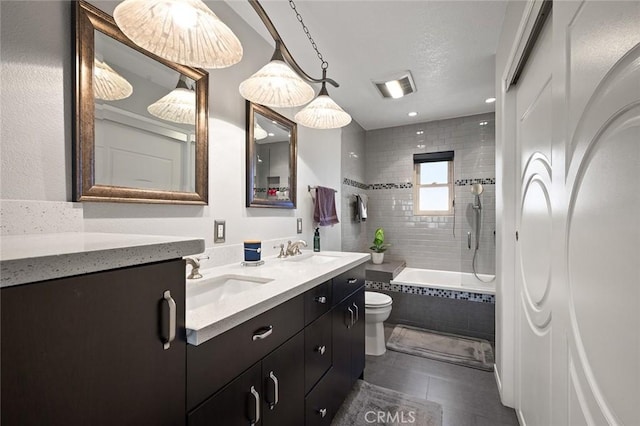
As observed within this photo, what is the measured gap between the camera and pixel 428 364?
7.46 feet

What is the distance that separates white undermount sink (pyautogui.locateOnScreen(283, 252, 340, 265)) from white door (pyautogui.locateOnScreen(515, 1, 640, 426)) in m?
1.24

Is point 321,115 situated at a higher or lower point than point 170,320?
higher

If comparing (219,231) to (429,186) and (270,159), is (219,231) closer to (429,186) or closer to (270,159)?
(270,159)

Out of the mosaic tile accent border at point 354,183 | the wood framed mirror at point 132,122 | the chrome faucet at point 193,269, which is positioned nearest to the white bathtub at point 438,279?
the mosaic tile accent border at point 354,183

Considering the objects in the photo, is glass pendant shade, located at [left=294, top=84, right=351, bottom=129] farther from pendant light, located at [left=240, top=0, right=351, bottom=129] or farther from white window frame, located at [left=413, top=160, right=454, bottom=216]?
white window frame, located at [left=413, top=160, right=454, bottom=216]

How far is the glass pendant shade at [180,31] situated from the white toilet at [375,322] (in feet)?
6.97

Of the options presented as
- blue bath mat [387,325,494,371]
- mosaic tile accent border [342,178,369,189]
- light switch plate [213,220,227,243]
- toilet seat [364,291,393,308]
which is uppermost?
mosaic tile accent border [342,178,369,189]

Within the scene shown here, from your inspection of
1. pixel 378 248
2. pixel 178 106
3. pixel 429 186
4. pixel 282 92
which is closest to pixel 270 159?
pixel 282 92

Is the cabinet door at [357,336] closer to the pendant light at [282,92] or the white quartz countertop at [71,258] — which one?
the pendant light at [282,92]

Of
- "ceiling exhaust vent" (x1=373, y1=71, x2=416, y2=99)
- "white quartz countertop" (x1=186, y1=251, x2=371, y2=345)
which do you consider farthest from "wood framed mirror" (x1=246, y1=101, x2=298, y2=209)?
"ceiling exhaust vent" (x1=373, y1=71, x2=416, y2=99)

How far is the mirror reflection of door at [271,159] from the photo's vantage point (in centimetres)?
186

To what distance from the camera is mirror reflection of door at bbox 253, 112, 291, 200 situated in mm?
1855

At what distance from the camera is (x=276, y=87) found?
54.8 inches

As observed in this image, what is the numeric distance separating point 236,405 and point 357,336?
3.84 feet
